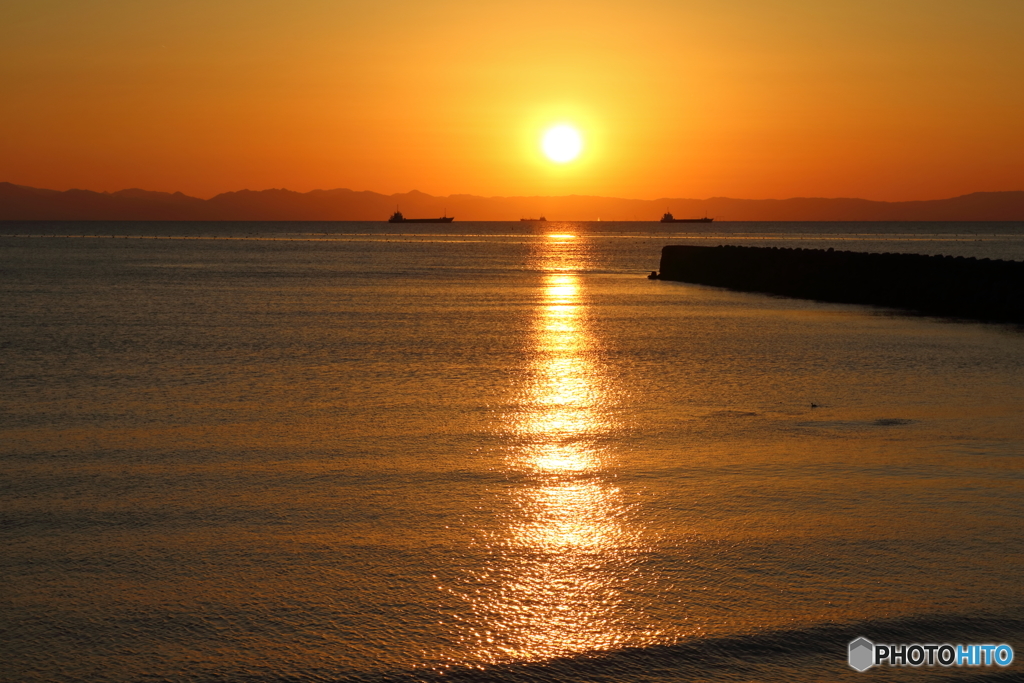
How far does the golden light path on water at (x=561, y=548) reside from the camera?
5113 millimetres

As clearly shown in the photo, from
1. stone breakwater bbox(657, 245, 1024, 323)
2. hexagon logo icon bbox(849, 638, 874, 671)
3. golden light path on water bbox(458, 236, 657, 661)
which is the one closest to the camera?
hexagon logo icon bbox(849, 638, 874, 671)

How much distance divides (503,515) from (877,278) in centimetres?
2903

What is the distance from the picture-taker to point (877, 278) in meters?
33.3

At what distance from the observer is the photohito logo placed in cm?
479

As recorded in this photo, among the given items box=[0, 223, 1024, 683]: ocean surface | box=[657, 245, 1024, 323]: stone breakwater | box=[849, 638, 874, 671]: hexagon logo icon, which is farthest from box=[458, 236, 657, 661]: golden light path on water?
box=[657, 245, 1024, 323]: stone breakwater

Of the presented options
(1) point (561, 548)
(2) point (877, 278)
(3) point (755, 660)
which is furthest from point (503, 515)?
(2) point (877, 278)

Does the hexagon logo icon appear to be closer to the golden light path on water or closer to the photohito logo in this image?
the photohito logo

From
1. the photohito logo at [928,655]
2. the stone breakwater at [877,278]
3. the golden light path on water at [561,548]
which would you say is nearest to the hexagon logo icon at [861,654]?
the photohito logo at [928,655]

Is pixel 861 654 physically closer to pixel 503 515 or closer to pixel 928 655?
pixel 928 655

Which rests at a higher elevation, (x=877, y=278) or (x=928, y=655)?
(x=877, y=278)

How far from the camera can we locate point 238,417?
11375 mm

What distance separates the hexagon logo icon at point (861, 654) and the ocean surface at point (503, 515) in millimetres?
63

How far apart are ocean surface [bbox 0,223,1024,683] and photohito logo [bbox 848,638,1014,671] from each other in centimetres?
7

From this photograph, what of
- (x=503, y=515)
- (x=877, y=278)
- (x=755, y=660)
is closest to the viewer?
(x=755, y=660)
